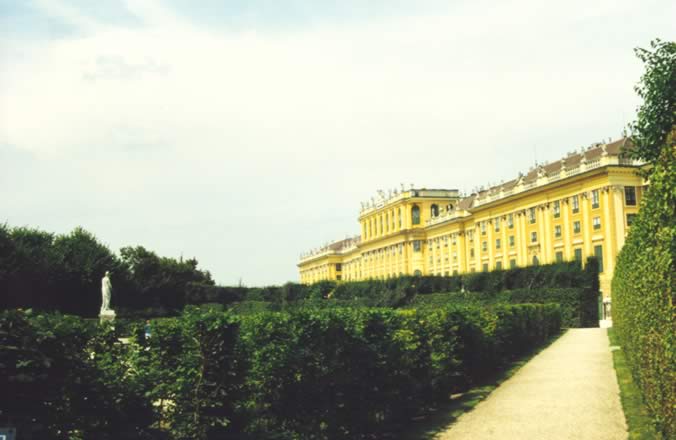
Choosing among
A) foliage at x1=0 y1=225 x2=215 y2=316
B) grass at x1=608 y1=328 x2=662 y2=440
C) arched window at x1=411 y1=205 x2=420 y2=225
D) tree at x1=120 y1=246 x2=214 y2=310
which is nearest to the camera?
grass at x1=608 y1=328 x2=662 y2=440

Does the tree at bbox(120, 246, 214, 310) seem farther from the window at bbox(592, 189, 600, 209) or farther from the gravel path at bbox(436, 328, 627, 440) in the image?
the gravel path at bbox(436, 328, 627, 440)

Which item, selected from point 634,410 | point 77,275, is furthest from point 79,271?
point 634,410

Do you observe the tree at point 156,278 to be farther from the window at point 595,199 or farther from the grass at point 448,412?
the grass at point 448,412

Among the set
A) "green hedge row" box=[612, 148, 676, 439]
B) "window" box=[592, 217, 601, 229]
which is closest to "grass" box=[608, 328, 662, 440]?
"green hedge row" box=[612, 148, 676, 439]

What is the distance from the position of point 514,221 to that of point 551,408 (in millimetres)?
61436

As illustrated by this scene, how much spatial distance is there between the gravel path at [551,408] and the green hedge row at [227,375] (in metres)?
1.24

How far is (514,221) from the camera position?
72312 millimetres

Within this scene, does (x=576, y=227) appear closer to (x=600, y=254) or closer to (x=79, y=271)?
(x=600, y=254)

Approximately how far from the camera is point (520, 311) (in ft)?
79.0

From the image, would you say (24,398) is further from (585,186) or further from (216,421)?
(585,186)

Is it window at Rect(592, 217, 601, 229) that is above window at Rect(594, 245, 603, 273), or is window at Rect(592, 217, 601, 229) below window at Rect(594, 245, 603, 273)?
above

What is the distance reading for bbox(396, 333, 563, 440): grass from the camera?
10.9 m

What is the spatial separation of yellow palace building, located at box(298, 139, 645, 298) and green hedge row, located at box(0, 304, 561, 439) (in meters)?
25.3

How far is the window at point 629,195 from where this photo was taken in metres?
57.5
